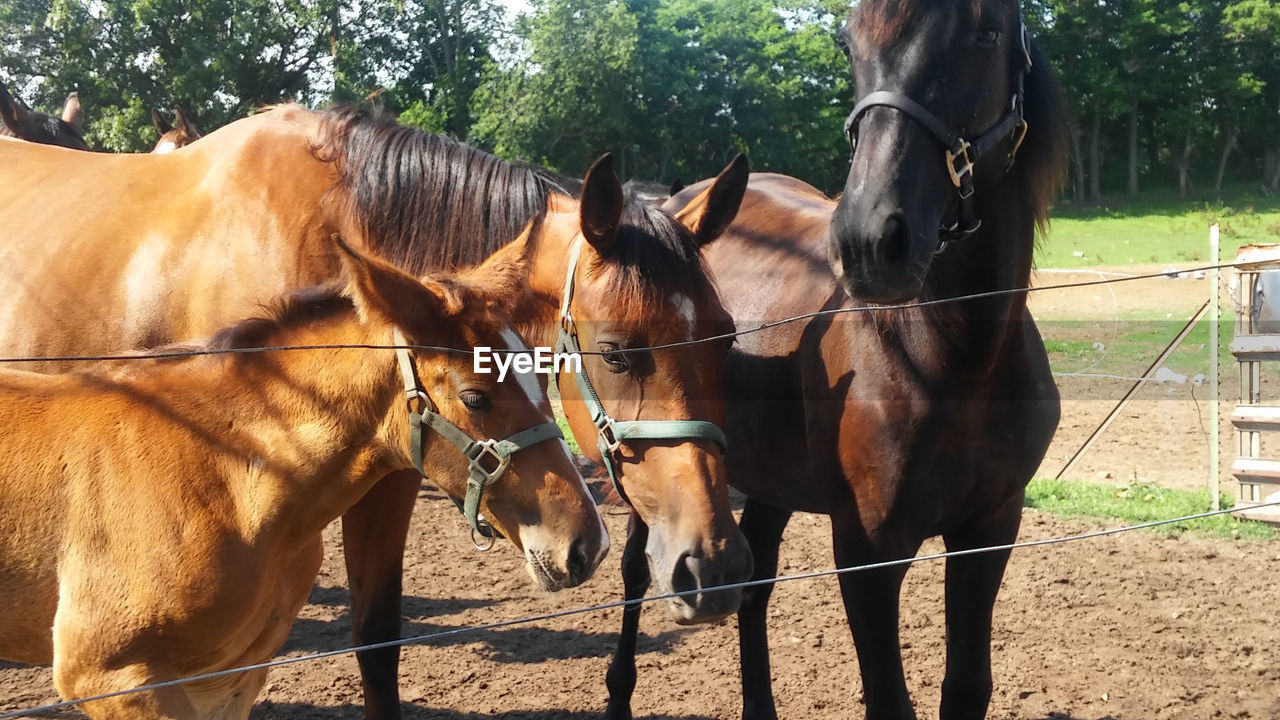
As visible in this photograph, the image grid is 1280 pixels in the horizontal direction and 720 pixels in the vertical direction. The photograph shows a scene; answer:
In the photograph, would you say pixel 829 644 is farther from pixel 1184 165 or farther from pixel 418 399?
pixel 1184 165

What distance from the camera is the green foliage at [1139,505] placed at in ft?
21.3

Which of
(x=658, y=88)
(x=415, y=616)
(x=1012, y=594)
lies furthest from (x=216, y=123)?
(x=1012, y=594)

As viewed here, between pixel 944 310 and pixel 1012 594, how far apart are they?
3401mm

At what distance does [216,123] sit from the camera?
2528cm

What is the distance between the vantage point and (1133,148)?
116 feet

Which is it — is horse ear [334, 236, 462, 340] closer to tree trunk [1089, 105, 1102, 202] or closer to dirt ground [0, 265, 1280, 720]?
dirt ground [0, 265, 1280, 720]

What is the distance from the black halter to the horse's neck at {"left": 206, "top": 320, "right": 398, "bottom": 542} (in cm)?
138

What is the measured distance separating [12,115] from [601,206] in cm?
561

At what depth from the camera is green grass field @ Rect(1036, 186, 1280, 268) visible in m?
22.3

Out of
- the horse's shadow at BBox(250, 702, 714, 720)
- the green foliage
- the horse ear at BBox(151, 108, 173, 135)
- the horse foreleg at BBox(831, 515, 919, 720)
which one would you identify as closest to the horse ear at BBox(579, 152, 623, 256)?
the horse foreleg at BBox(831, 515, 919, 720)

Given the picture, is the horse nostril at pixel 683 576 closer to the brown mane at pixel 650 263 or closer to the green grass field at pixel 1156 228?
the brown mane at pixel 650 263

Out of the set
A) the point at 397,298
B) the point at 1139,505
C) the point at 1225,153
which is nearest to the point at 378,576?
the point at 397,298

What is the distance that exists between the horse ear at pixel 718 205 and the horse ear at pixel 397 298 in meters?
0.94

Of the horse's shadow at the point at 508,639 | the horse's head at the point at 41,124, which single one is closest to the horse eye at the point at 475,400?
the horse's shadow at the point at 508,639
